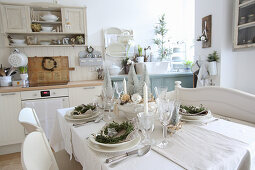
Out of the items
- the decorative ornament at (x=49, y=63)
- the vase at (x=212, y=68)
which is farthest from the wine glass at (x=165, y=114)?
the decorative ornament at (x=49, y=63)

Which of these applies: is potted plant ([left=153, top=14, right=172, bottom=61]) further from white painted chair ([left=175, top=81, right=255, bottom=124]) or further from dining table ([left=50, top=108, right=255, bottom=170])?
dining table ([left=50, top=108, right=255, bottom=170])

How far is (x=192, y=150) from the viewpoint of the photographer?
75cm

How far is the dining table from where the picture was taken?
2.19ft

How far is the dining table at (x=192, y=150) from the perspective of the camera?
2.19 ft

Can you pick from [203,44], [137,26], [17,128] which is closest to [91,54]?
[137,26]

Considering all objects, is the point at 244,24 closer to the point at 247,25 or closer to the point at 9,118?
the point at 247,25

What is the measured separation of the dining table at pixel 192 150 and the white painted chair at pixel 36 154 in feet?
0.55

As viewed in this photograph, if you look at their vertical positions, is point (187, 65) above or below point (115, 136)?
above

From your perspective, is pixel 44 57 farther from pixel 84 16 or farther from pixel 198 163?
pixel 198 163

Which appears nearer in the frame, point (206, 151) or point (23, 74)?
point (206, 151)

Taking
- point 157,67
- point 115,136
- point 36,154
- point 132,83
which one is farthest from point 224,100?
point 157,67

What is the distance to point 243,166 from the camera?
2.47 feet

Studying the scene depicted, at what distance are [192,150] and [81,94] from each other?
213 cm

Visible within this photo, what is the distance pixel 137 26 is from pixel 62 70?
1.69 meters
